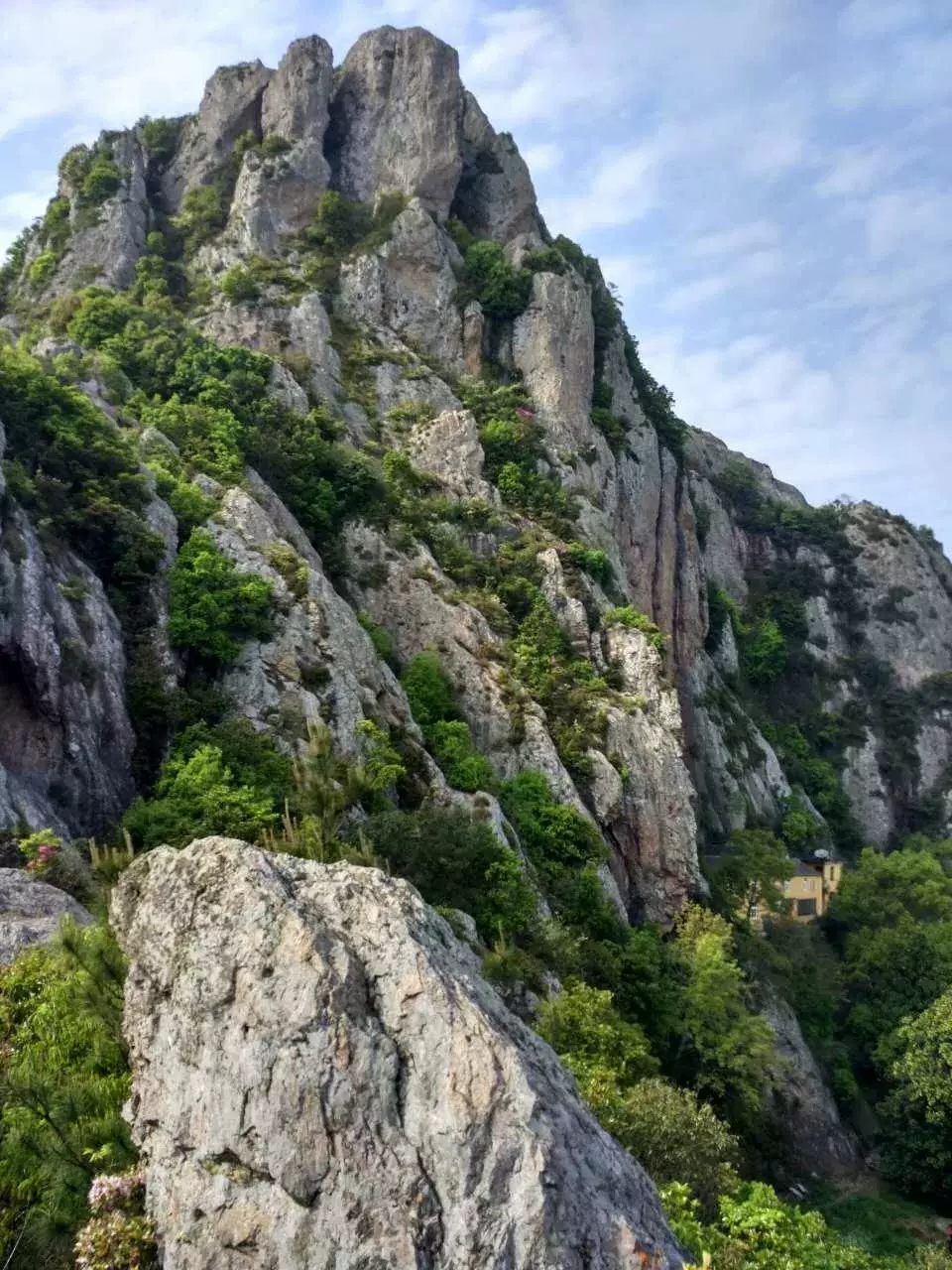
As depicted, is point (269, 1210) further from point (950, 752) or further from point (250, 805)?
point (950, 752)

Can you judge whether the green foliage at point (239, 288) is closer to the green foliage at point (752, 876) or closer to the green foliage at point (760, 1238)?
the green foliage at point (752, 876)

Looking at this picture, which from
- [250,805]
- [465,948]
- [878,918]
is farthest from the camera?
[878,918]

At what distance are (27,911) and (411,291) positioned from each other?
51.4 meters

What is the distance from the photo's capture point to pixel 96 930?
43.8 ft

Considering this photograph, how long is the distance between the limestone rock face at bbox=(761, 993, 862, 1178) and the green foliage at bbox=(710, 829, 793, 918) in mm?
5672

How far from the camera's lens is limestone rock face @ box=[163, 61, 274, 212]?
6569cm

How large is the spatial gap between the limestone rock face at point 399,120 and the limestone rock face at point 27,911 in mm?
57870

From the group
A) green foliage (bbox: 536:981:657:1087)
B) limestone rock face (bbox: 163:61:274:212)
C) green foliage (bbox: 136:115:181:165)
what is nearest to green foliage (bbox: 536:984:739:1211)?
green foliage (bbox: 536:981:657:1087)

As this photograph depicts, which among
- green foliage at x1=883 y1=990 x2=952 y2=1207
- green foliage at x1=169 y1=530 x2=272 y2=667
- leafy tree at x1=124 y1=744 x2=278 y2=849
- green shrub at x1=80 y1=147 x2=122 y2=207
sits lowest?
green foliage at x1=883 y1=990 x2=952 y2=1207

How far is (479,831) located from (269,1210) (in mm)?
16865

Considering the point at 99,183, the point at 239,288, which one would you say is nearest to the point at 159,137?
the point at 99,183

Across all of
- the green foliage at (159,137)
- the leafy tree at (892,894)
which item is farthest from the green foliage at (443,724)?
the green foliage at (159,137)

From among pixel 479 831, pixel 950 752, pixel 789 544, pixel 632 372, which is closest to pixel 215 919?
pixel 479 831

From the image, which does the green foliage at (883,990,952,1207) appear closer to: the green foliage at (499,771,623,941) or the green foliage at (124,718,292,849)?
the green foliage at (499,771,623,941)
